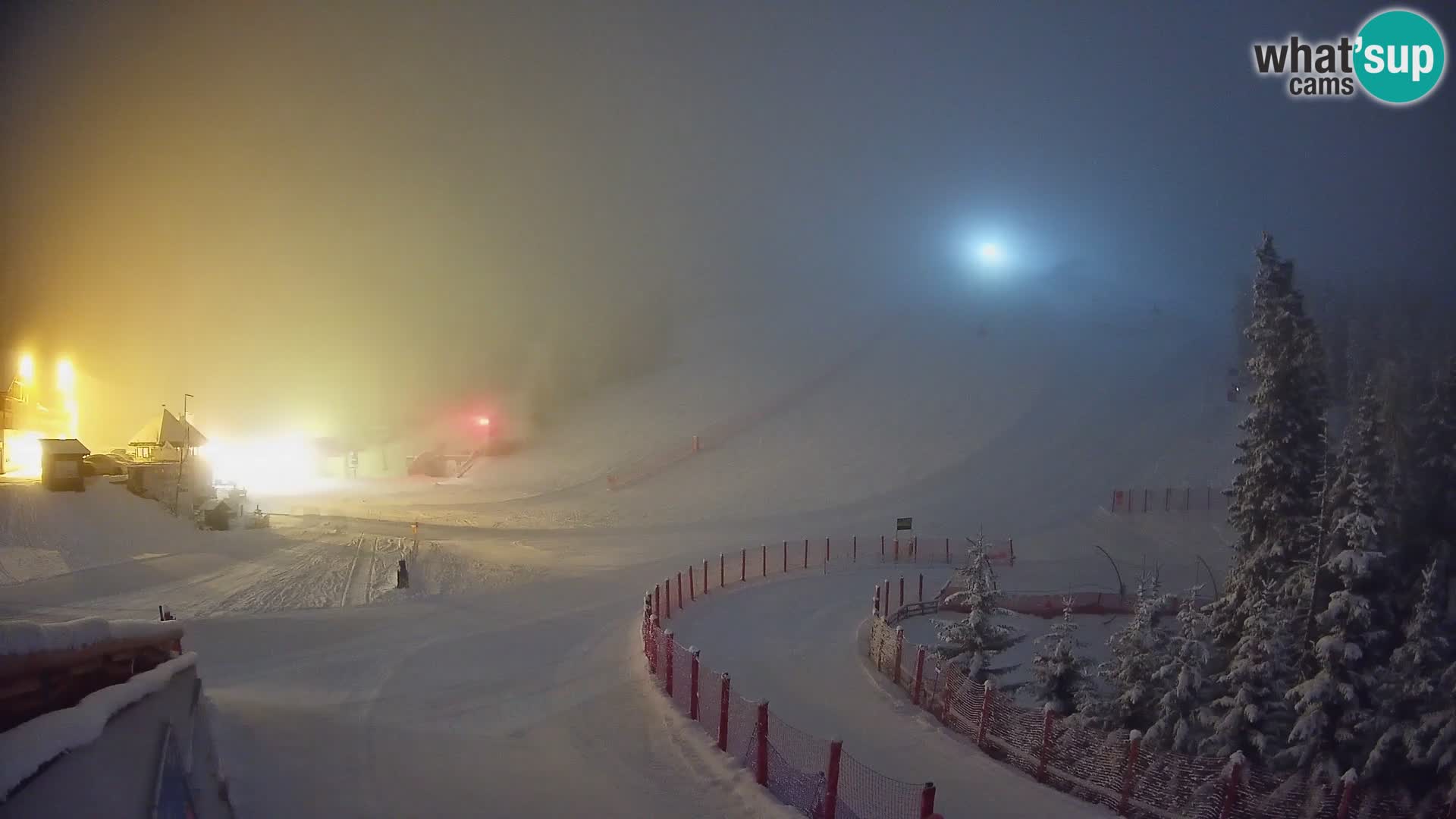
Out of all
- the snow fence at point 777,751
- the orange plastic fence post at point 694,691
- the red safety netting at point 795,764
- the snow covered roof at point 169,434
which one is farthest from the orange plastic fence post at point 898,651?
the snow covered roof at point 169,434

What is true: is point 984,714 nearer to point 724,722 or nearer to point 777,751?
point 777,751

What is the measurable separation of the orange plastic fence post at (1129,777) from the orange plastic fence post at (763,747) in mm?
4938

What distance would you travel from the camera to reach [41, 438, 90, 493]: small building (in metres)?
31.2

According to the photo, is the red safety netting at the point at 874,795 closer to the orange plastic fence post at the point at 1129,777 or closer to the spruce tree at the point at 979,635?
the orange plastic fence post at the point at 1129,777

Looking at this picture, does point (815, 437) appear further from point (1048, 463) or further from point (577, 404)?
point (577, 404)

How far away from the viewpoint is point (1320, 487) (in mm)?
17516

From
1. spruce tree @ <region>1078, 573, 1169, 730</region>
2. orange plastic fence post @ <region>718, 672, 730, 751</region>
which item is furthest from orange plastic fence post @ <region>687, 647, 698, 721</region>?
spruce tree @ <region>1078, 573, 1169, 730</region>

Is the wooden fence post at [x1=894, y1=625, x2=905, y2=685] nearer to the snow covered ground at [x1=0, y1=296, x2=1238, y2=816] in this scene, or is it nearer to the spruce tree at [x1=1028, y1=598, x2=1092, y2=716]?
the snow covered ground at [x1=0, y1=296, x2=1238, y2=816]

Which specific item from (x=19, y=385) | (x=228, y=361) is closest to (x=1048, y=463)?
(x=19, y=385)

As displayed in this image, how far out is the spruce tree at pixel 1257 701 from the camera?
12.5 meters

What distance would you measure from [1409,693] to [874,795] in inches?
324

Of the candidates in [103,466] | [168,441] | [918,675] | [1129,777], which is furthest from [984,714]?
[168,441]

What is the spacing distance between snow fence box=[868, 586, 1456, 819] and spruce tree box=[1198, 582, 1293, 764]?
377 millimetres

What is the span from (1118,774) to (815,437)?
40.7 m
